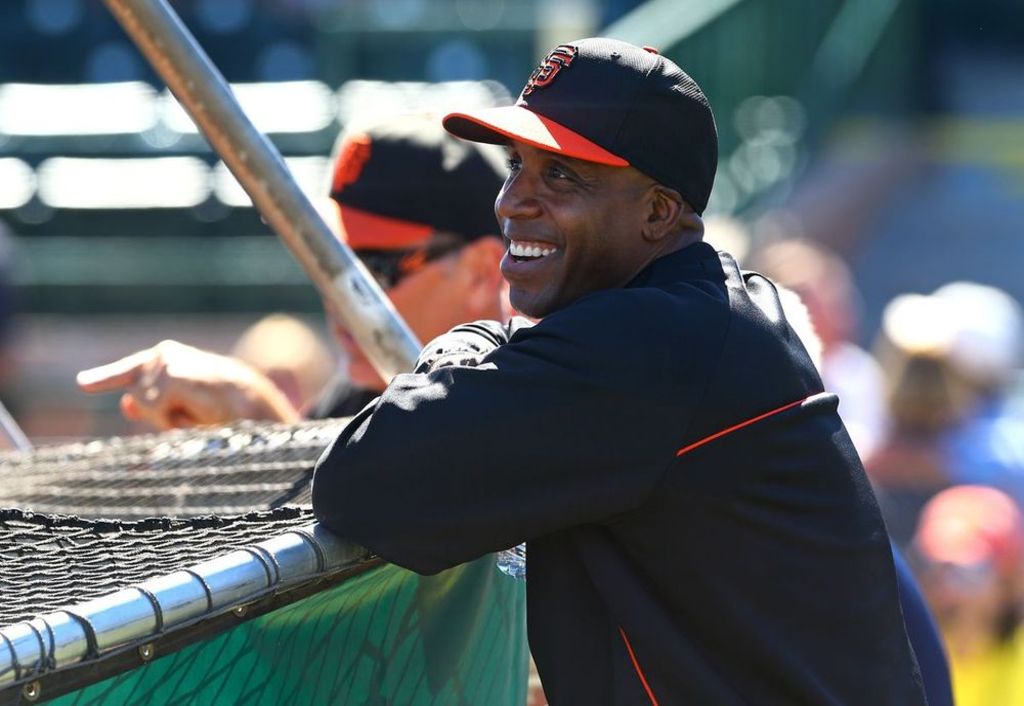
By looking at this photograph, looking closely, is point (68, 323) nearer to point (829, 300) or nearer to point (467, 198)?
point (829, 300)

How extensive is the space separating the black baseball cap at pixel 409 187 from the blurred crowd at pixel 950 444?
978mm

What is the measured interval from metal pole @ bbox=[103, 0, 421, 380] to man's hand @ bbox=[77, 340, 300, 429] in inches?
20.1

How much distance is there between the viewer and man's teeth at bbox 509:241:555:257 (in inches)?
82.0

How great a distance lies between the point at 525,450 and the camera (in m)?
1.79

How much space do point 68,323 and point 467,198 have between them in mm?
6493

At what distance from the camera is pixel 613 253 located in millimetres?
2061

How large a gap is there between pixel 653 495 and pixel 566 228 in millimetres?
382

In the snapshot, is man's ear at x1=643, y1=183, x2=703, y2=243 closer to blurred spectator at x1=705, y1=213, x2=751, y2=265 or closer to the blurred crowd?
the blurred crowd

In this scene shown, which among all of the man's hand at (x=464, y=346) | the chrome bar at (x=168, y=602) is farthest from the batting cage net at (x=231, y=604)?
the man's hand at (x=464, y=346)

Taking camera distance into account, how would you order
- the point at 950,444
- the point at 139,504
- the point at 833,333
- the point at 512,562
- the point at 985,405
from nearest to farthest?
the point at 512,562, the point at 139,504, the point at 950,444, the point at 985,405, the point at 833,333

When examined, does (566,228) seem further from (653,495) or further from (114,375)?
(114,375)

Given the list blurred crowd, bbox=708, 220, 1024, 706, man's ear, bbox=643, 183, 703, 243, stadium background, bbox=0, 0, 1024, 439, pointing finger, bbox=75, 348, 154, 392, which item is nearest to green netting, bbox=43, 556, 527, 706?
man's ear, bbox=643, 183, 703, 243

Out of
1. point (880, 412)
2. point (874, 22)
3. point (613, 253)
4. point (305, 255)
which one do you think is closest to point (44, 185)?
point (874, 22)

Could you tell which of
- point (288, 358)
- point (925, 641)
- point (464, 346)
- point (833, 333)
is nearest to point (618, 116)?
point (464, 346)
